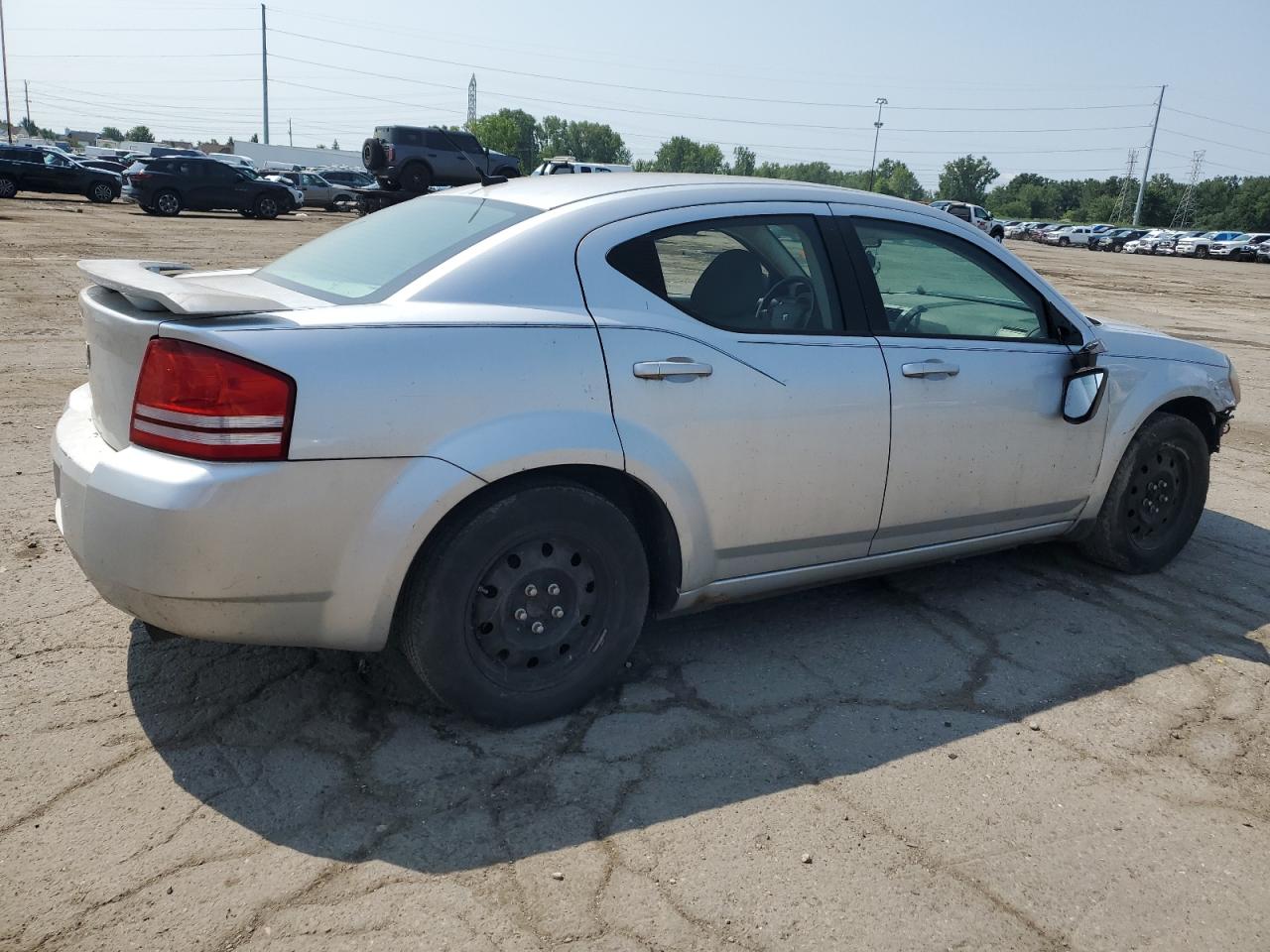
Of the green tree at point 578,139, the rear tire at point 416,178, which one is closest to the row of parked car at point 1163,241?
the rear tire at point 416,178

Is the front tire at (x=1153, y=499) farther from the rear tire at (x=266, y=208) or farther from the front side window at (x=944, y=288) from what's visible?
the rear tire at (x=266, y=208)

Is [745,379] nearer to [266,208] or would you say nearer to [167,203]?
[167,203]

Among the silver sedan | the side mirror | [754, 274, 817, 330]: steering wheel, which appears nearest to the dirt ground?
the silver sedan

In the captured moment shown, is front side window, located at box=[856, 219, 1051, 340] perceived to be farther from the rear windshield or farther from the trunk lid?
the trunk lid

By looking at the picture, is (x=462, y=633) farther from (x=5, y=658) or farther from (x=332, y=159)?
(x=332, y=159)

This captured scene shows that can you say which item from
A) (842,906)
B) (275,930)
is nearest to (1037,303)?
(842,906)

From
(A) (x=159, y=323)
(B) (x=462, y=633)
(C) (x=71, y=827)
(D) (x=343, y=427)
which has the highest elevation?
(A) (x=159, y=323)

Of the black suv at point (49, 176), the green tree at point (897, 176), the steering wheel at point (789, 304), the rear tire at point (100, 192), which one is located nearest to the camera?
the steering wheel at point (789, 304)

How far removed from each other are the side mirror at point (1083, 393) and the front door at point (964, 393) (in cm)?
4

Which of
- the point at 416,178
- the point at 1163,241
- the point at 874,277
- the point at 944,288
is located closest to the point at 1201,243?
the point at 1163,241

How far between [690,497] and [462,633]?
2.65 feet

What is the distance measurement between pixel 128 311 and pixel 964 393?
2748 millimetres

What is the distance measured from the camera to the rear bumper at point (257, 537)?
2512 millimetres

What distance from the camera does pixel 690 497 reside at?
314cm
